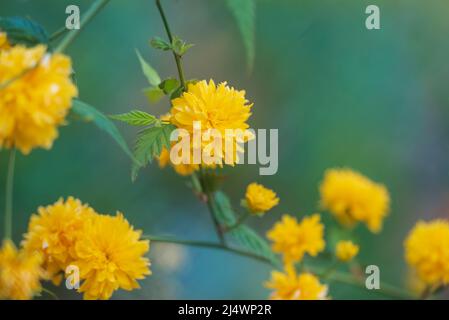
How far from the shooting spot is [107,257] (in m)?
0.52

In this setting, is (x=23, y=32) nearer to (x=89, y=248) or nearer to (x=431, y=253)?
(x=89, y=248)

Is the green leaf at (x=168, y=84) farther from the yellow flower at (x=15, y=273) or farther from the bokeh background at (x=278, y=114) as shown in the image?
the bokeh background at (x=278, y=114)

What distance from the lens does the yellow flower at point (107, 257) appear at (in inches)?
19.9

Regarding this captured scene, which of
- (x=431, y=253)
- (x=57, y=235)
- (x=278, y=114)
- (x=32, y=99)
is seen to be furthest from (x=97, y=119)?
(x=278, y=114)

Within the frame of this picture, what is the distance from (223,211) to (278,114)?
718 millimetres

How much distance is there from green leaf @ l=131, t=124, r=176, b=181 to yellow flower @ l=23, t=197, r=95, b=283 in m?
0.09

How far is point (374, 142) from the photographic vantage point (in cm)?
139

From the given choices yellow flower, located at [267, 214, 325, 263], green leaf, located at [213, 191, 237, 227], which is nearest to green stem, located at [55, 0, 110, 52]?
green leaf, located at [213, 191, 237, 227]

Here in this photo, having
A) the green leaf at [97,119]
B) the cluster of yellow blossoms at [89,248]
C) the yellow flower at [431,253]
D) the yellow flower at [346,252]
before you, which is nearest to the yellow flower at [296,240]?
the yellow flower at [346,252]

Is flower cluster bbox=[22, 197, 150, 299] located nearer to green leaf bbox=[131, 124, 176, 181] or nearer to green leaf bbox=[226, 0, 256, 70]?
green leaf bbox=[131, 124, 176, 181]

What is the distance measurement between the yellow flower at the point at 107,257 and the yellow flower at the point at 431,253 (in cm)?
41
